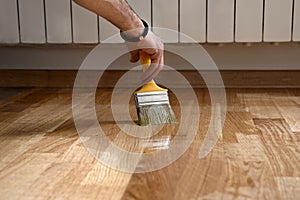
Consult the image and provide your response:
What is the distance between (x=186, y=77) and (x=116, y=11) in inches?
25.4

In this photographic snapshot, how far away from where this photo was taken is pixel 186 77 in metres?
1.71

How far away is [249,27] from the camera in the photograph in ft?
5.17

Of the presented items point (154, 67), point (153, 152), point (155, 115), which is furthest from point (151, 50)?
point (153, 152)

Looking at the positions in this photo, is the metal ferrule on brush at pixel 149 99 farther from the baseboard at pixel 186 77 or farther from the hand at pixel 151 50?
the baseboard at pixel 186 77

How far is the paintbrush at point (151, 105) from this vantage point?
1.14 m

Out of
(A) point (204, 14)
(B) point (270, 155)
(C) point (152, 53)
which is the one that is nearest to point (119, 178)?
(B) point (270, 155)

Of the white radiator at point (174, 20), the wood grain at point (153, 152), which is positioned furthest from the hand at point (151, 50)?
the white radiator at point (174, 20)

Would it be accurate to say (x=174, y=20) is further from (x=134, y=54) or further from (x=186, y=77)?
(x=134, y=54)

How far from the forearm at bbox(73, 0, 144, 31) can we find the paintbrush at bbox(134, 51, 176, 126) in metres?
0.08

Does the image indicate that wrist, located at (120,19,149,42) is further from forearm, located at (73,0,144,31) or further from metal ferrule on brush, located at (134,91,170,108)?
metal ferrule on brush, located at (134,91,170,108)

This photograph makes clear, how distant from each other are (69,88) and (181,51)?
436 millimetres

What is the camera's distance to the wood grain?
0.72 metres

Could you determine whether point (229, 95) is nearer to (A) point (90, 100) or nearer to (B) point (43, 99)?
(A) point (90, 100)

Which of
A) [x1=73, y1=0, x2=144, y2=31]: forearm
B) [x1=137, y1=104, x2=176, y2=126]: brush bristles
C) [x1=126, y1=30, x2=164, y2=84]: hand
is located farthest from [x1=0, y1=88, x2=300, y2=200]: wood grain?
[x1=73, y1=0, x2=144, y2=31]: forearm
